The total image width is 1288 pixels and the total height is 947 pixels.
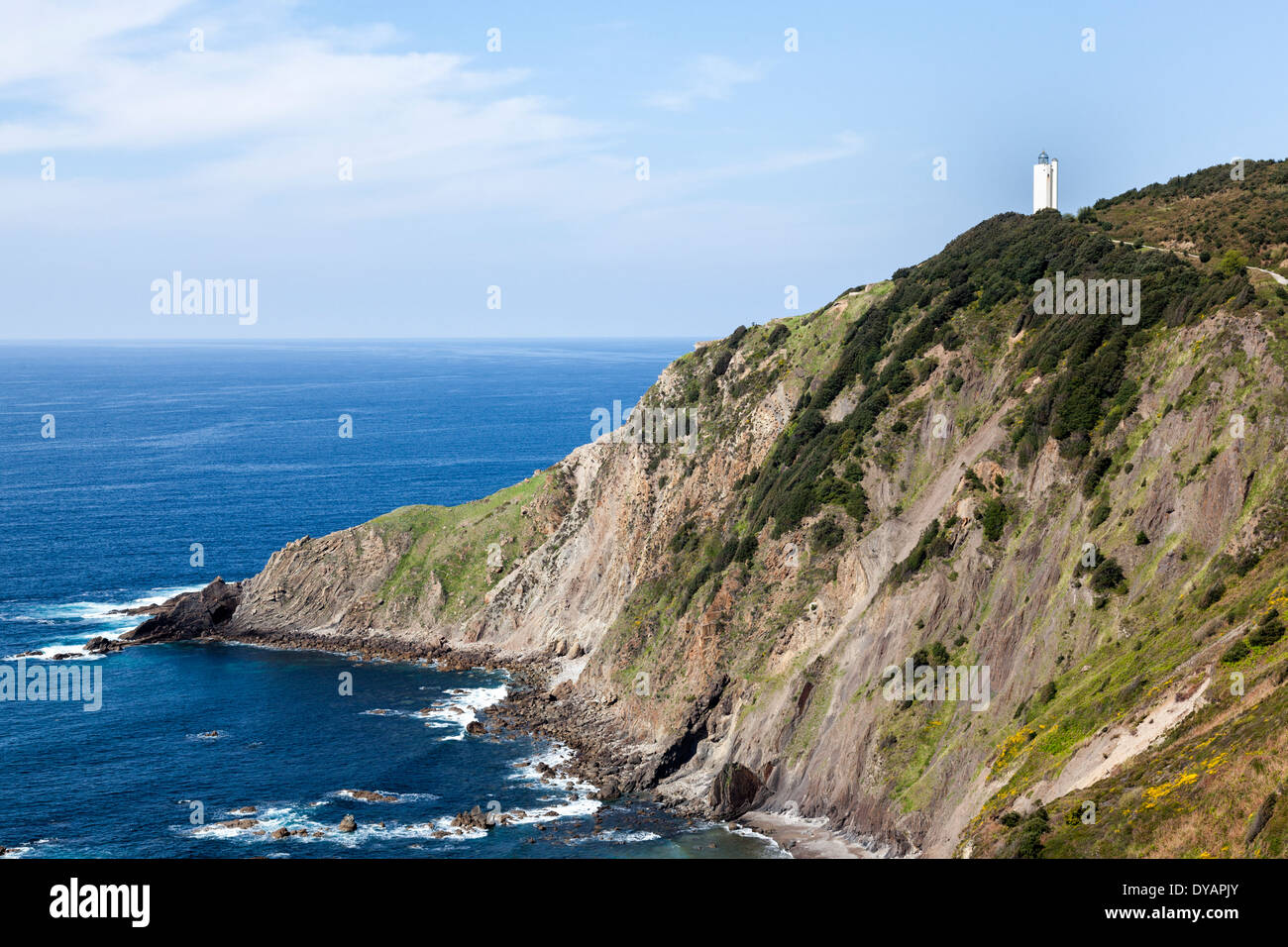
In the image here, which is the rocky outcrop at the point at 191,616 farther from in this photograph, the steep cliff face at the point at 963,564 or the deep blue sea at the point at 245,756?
the steep cliff face at the point at 963,564

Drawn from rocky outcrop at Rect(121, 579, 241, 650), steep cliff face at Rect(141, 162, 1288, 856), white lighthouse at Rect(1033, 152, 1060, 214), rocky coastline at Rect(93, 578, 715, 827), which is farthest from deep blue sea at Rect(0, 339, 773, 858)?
white lighthouse at Rect(1033, 152, 1060, 214)

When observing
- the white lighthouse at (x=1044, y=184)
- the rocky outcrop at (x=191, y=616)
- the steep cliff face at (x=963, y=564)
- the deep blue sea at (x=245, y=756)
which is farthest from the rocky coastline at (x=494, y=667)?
the white lighthouse at (x=1044, y=184)

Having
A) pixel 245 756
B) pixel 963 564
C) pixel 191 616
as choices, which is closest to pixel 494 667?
pixel 245 756

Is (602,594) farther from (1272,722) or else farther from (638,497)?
(1272,722)

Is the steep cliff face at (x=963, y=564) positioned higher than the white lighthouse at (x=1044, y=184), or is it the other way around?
the white lighthouse at (x=1044, y=184)

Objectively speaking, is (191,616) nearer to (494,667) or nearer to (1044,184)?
(494,667)

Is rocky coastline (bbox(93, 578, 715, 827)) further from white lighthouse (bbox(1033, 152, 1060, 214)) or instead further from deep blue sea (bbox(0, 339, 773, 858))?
white lighthouse (bbox(1033, 152, 1060, 214))
